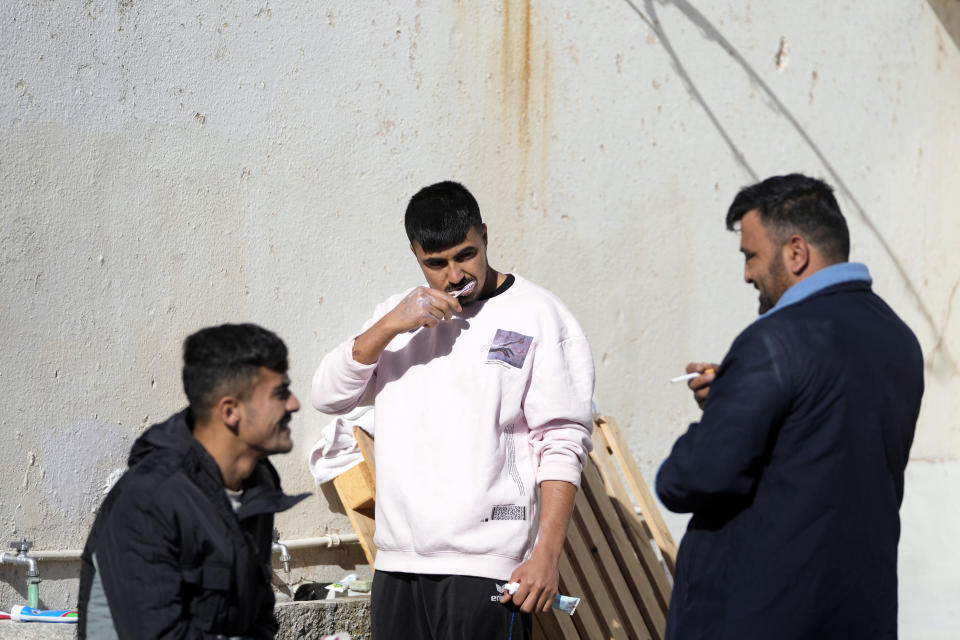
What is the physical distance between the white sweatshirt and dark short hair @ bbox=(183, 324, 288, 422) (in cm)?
78

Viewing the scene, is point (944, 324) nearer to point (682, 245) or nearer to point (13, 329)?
point (682, 245)

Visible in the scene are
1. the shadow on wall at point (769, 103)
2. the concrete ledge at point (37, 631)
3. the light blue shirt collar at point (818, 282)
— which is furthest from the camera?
the shadow on wall at point (769, 103)

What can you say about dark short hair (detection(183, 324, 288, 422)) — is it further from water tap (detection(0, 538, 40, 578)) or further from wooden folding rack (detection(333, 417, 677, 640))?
wooden folding rack (detection(333, 417, 677, 640))

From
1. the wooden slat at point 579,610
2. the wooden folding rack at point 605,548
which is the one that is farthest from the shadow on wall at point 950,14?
the wooden slat at point 579,610

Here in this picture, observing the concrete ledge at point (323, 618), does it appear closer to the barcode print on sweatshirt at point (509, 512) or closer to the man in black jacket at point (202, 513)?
the barcode print on sweatshirt at point (509, 512)

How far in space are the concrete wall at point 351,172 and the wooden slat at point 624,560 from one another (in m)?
0.80

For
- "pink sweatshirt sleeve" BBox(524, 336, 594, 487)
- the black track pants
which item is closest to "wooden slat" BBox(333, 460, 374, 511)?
the black track pants

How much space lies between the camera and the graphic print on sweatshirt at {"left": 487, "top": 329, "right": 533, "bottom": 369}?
292cm

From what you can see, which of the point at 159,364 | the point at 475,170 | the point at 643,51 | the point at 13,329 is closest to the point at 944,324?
the point at 643,51

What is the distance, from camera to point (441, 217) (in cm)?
301

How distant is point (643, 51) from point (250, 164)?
7.48 feet

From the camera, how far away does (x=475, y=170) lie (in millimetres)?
4668

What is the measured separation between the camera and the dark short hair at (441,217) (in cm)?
300

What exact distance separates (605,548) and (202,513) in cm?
264
